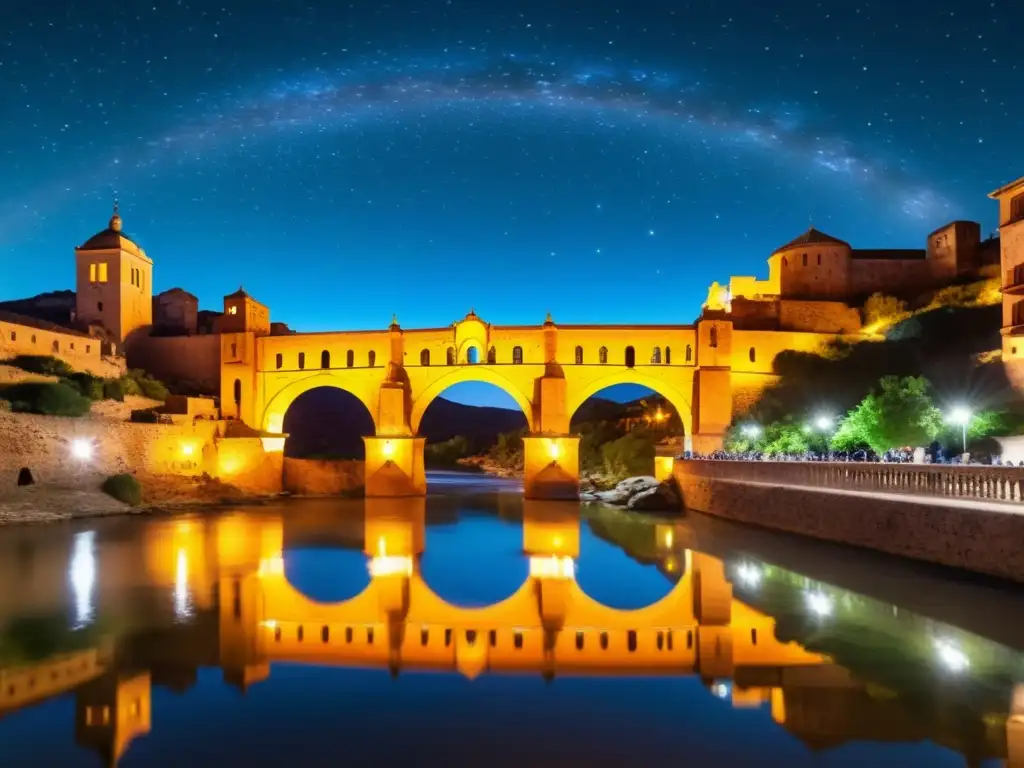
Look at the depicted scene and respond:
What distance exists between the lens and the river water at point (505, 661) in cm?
639

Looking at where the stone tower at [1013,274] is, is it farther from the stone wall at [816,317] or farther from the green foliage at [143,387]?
the green foliage at [143,387]

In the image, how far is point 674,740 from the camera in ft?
21.2

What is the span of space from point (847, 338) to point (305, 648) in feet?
114

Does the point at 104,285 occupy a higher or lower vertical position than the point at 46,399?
higher

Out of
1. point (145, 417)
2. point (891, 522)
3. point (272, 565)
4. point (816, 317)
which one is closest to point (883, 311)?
point (816, 317)

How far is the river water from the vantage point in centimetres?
639

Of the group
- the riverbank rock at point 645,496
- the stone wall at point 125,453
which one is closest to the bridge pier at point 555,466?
the riverbank rock at point 645,496

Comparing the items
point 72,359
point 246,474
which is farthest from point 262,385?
point 72,359

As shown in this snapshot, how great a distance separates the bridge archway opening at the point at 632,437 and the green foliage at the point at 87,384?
20.0m

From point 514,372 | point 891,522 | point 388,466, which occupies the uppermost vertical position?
point 514,372

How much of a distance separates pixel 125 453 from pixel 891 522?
25686mm

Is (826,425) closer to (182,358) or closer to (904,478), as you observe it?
(904,478)

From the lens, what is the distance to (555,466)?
34.2 metres

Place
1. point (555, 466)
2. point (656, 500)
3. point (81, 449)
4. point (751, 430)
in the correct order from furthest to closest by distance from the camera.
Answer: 1. point (555, 466)
2. point (751, 430)
3. point (656, 500)
4. point (81, 449)
